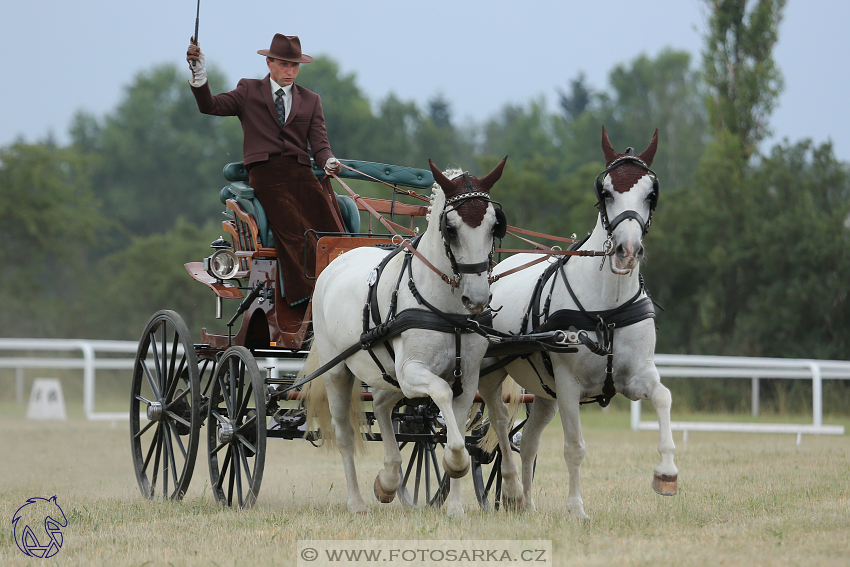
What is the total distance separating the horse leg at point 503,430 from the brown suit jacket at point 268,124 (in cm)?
207

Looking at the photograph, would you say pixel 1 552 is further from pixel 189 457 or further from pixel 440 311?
pixel 440 311

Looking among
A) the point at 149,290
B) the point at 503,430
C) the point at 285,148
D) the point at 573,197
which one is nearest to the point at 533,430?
the point at 503,430

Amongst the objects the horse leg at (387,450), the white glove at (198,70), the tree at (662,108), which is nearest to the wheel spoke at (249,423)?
the horse leg at (387,450)

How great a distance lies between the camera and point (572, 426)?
227 inches

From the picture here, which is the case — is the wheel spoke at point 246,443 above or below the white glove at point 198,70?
below

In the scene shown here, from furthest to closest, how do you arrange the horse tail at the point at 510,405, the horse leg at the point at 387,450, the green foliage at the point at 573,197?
1. the green foliage at the point at 573,197
2. the horse tail at the point at 510,405
3. the horse leg at the point at 387,450

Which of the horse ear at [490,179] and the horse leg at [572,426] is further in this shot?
the horse leg at [572,426]

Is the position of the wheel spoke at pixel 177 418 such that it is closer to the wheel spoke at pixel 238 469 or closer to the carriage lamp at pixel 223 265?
the wheel spoke at pixel 238 469

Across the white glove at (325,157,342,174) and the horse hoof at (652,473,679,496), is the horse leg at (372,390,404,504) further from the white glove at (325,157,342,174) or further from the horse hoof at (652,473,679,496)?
the horse hoof at (652,473,679,496)

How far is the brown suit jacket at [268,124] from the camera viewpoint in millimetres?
7289

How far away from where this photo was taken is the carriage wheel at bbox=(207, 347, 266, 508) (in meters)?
6.34

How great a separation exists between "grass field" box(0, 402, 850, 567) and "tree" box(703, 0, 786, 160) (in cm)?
1206

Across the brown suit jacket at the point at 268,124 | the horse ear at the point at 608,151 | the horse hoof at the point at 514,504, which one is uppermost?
the brown suit jacket at the point at 268,124

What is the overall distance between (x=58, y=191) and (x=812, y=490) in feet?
99.6
